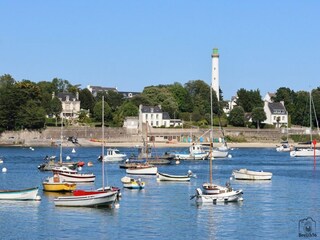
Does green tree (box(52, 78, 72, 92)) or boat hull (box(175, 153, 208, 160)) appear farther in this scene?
green tree (box(52, 78, 72, 92))

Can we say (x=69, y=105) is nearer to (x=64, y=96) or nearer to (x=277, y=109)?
(x=64, y=96)

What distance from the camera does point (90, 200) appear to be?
149 ft

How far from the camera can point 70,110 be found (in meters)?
149

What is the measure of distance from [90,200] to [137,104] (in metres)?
113

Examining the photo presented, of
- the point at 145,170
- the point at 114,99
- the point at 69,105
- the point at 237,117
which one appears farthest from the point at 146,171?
the point at 114,99

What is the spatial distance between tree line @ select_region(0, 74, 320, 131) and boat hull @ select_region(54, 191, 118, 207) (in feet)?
278

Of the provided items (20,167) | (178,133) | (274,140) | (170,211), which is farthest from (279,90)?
(170,211)

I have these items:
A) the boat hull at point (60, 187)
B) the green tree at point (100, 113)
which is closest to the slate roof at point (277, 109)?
the green tree at point (100, 113)

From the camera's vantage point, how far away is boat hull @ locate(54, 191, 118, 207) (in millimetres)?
45219

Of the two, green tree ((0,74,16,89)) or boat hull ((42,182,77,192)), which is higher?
green tree ((0,74,16,89))

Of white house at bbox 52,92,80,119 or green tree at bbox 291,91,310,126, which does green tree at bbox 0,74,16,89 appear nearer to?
white house at bbox 52,92,80,119

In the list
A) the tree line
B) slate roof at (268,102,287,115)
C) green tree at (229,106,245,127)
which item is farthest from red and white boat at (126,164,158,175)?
slate roof at (268,102,287,115)

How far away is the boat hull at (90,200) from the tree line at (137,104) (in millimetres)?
84724

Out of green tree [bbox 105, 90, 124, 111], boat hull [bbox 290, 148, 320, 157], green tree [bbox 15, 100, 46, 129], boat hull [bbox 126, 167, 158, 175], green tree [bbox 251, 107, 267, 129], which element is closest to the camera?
boat hull [bbox 126, 167, 158, 175]
